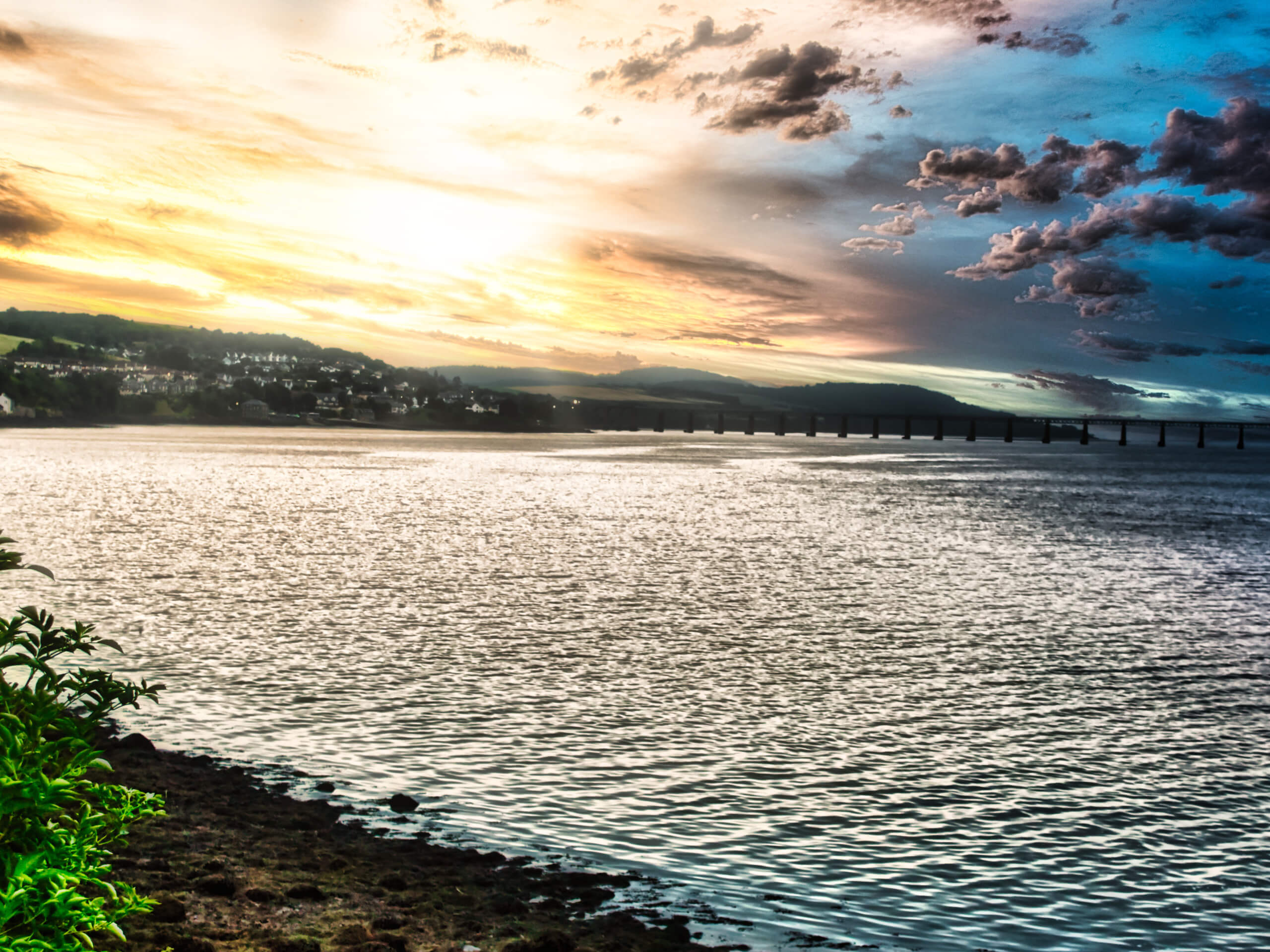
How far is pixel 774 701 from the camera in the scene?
17.4 meters

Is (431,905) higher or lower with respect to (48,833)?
lower

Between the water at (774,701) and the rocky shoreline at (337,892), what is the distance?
75 centimetres

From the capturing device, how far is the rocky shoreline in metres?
8.35

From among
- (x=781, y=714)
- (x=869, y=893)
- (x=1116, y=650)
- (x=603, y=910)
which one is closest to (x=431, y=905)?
(x=603, y=910)

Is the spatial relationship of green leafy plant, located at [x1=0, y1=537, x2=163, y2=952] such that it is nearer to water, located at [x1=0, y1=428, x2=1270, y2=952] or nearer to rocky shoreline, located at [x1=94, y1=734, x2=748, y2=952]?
rocky shoreline, located at [x1=94, y1=734, x2=748, y2=952]

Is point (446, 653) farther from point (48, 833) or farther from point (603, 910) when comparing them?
point (48, 833)

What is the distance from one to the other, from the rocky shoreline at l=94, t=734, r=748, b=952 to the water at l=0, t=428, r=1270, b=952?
2.48 ft

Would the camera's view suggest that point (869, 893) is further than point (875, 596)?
No

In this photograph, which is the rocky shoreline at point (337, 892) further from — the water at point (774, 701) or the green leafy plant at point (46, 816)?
the green leafy plant at point (46, 816)

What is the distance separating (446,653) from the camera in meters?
20.5

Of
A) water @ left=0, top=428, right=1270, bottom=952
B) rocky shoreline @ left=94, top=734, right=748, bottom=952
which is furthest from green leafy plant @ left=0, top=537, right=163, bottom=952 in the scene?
water @ left=0, top=428, right=1270, bottom=952

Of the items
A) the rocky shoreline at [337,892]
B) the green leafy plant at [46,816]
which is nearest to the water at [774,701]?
the rocky shoreline at [337,892]

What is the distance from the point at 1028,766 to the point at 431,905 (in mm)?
8866

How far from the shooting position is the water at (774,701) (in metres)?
10.3
